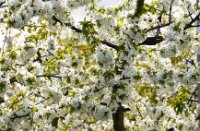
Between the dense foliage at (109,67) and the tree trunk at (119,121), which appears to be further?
the tree trunk at (119,121)

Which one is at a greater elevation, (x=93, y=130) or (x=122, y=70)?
(x=122, y=70)

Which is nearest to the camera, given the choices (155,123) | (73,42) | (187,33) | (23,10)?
(187,33)

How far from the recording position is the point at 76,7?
10.6 m

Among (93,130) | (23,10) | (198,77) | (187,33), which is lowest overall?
(93,130)

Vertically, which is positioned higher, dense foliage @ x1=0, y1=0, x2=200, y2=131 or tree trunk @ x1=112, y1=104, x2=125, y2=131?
dense foliage @ x1=0, y1=0, x2=200, y2=131

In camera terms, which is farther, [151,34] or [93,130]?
[93,130]

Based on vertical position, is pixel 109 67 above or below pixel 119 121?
above

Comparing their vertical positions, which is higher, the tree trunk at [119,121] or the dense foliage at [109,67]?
the dense foliage at [109,67]

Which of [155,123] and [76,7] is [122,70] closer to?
[155,123]

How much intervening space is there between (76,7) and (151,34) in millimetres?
2035

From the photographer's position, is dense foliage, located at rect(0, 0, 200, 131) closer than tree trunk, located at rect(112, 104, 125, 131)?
Yes

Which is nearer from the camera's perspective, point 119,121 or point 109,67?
point 109,67

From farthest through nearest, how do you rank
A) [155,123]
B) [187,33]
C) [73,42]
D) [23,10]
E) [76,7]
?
[73,42] < [76,7] < [155,123] < [23,10] < [187,33]


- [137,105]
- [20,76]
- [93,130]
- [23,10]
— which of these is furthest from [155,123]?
[93,130]
